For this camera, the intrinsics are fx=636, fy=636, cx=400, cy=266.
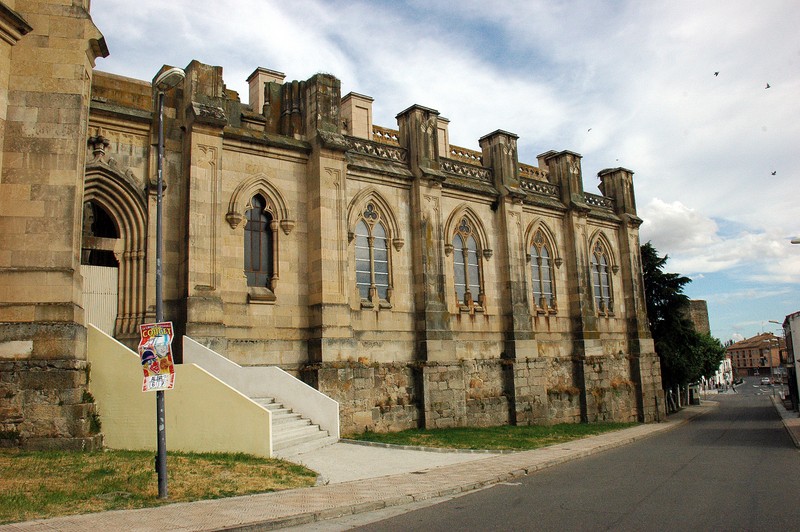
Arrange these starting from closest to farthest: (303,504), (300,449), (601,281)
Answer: (303,504)
(300,449)
(601,281)

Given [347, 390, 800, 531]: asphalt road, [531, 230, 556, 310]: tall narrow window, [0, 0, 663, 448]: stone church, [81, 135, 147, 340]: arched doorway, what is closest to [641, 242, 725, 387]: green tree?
[0, 0, 663, 448]: stone church

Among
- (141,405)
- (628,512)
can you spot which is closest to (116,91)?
(141,405)

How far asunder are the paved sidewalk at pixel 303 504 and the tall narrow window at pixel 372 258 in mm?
8011

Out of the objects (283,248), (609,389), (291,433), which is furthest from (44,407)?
(609,389)

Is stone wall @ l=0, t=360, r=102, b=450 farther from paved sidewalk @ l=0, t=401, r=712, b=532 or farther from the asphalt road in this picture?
the asphalt road

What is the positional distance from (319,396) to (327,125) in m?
8.55

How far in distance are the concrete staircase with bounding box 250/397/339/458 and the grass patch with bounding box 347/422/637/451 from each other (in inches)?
82.1

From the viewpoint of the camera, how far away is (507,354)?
78.7 feet

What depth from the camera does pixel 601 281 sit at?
99.6 ft

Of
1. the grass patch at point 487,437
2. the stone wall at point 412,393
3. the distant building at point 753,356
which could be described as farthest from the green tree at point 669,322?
the distant building at point 753,356

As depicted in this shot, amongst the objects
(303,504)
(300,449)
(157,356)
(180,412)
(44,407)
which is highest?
(157,356)

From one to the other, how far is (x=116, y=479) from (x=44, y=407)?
301cm

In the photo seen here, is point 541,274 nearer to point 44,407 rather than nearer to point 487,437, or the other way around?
point 487,437

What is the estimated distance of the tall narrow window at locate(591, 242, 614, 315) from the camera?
29.9m
